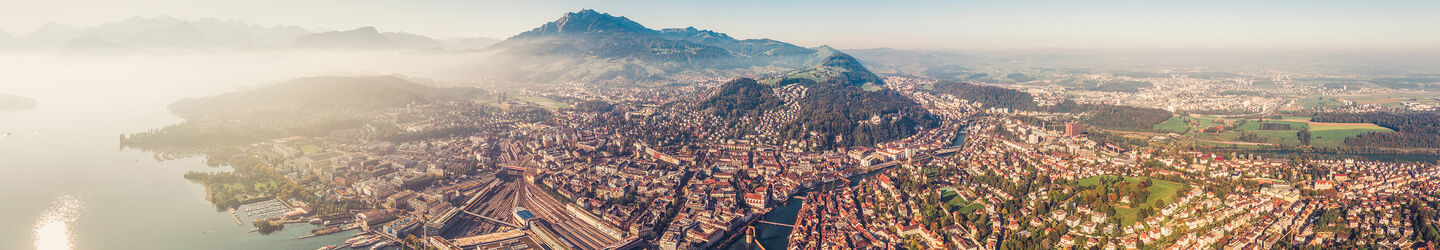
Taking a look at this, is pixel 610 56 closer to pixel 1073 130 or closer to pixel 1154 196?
pixel 1073 130

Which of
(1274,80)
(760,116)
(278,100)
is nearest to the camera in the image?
(760,116)

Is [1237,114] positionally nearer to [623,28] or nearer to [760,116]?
[760,116]

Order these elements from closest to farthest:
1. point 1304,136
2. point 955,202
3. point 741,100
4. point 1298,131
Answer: point 955,202, point 1304,136, point 1298,131, point 741,100

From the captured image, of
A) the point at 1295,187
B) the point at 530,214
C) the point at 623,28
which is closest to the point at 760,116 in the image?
the point at 530,214

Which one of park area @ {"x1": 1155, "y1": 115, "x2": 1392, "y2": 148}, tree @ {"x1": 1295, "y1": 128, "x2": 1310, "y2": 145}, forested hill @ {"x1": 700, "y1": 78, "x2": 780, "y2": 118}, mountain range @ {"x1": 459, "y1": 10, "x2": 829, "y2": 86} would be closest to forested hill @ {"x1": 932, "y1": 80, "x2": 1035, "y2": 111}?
park area @ {"x1": 1155, "y1": 115, "x2": 1392, "y2": 148}

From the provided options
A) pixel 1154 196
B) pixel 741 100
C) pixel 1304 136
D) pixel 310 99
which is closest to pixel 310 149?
pixel 310 99

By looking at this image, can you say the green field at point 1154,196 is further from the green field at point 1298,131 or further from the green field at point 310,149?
the green field at point 310,149
